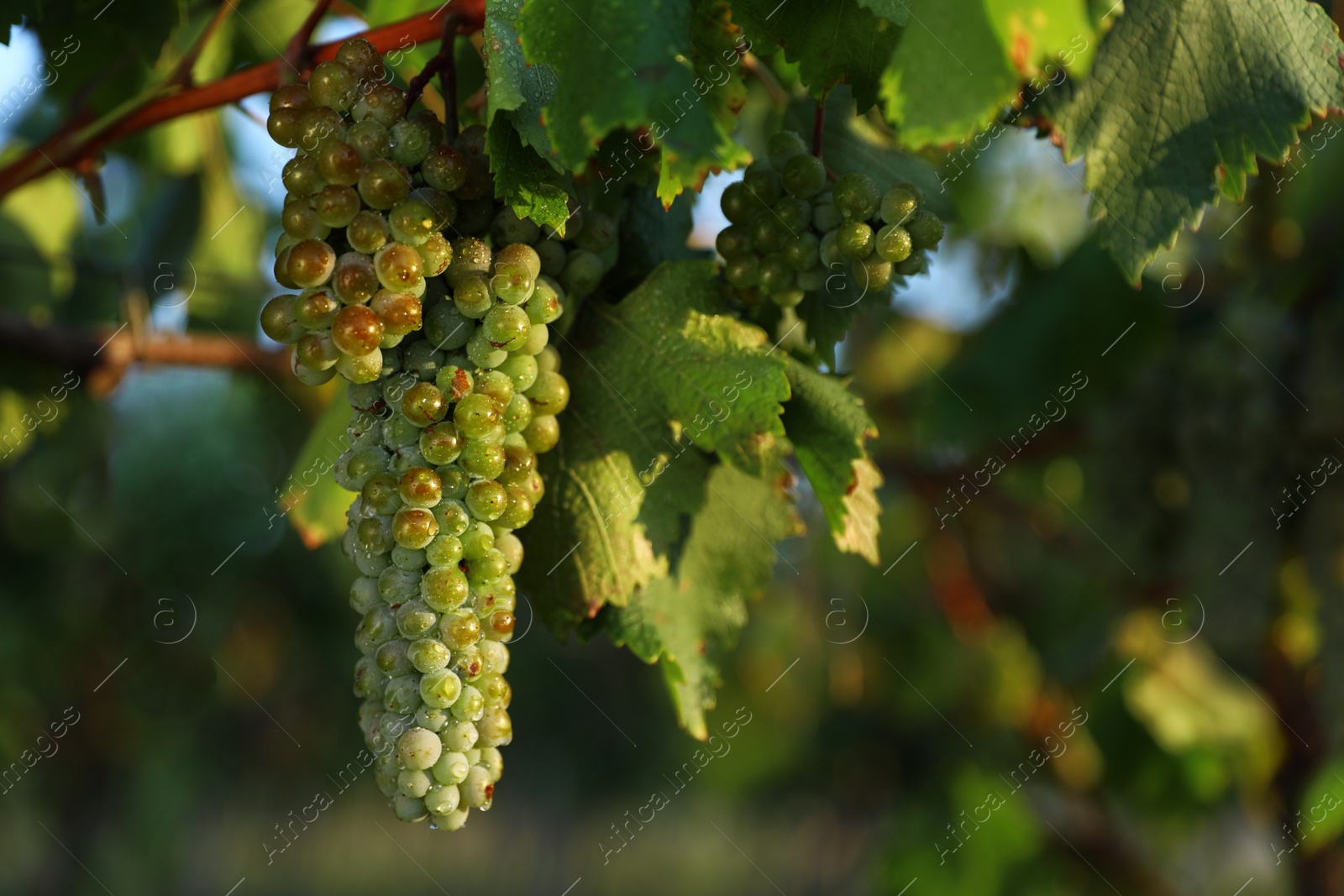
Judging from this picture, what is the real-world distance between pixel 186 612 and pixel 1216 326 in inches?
127

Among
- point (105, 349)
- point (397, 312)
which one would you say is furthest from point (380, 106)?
point (105, 349)

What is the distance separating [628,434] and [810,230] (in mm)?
201

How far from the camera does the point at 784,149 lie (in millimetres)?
785

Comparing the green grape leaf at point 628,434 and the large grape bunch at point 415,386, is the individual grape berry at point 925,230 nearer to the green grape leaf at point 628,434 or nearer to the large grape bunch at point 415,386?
the green grape leaf at point 628,434

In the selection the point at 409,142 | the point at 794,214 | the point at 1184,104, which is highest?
the point at 409,142

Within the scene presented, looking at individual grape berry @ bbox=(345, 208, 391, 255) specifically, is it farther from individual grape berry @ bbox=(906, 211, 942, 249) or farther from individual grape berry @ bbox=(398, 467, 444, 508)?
individual grape berry @ bbox=(906, 211, 942, 249)

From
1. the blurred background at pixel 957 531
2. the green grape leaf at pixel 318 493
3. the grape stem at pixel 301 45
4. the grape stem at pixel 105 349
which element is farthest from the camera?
the blurred background at pixel 957 531

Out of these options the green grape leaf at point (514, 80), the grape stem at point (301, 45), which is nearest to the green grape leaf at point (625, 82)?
the green grape leaf at point (514, 80)

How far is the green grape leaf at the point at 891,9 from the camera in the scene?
59 cm

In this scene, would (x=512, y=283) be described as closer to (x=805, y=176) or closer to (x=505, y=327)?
(x=505, y=327)

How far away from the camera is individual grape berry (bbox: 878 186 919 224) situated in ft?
2.27

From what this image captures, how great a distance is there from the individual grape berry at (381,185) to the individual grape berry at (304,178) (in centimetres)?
3

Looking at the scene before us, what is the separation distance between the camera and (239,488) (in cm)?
454

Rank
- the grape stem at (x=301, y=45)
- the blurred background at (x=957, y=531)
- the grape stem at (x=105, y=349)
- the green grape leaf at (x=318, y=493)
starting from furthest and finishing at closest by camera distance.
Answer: the blurred background at (x=957, y=531) < the grape stem at (x=105, y=349) < the green grape leaf at (x=318, y=493) < the grape stem at (x=301, y=45)
